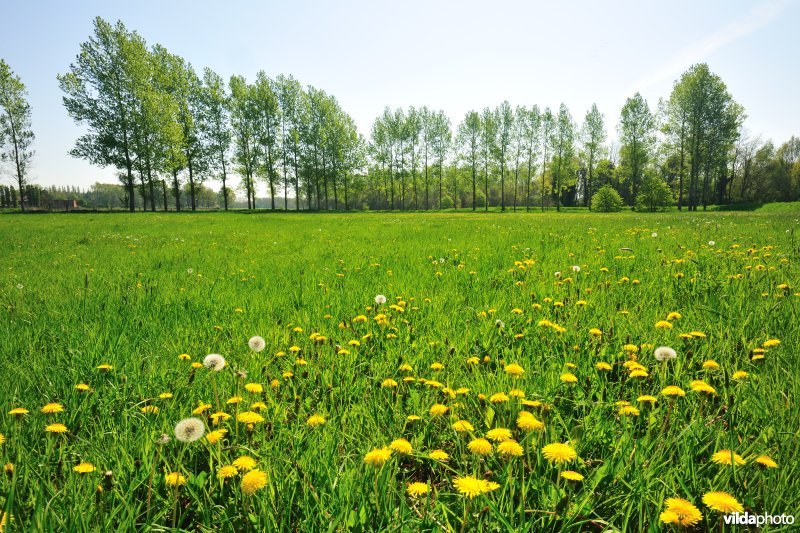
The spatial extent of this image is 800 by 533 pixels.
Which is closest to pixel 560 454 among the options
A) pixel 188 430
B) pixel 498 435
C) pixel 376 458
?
pixel 498 435

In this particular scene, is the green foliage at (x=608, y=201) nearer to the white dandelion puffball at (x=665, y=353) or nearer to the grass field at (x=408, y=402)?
the grass field at (x=408, y=402)

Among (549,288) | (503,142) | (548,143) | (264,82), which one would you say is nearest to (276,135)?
(264,82)

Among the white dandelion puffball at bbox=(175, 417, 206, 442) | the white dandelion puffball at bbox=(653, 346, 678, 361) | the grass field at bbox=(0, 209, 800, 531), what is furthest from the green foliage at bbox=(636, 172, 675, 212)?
the white dandelion puffball at bbox=(175, 417, 206, 442)

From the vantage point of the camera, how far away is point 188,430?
1.30m

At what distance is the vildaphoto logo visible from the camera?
1056 mm

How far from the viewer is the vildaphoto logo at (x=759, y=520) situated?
1056 millimetres

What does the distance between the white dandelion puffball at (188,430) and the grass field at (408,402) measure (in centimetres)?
1

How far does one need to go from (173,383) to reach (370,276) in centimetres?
299

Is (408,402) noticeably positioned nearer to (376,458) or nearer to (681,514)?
(376,458)

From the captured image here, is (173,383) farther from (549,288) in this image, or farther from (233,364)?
(549,288)

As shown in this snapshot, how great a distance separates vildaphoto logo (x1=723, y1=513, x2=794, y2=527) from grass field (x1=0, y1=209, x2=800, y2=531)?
0.11ft

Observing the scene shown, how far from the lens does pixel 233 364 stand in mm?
2398

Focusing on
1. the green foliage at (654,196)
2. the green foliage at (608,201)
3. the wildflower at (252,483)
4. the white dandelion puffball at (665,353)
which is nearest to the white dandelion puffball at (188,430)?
the wildflower at (252,483)

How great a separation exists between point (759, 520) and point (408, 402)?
129cm
